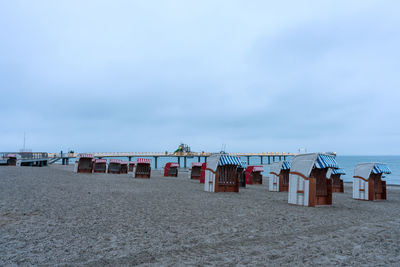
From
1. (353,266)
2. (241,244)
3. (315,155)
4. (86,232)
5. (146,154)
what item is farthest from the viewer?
(146,154)

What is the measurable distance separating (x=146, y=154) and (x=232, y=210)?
7377cm

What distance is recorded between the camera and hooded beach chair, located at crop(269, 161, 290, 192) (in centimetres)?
1655

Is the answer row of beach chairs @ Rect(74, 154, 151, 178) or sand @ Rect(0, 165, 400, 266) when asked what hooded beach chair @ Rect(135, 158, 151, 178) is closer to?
row of beach chairs @ Rect(74, 154, 151, 178)

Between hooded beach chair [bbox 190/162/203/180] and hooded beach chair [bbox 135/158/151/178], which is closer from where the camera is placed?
hooded beach chair [bbox 135/158/151/178]

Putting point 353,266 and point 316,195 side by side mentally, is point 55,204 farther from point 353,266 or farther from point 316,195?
point 316,195

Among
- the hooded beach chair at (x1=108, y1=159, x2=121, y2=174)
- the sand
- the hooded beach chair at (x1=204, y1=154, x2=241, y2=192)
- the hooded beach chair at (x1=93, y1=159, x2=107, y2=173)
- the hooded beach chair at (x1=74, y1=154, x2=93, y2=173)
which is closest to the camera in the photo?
the sand

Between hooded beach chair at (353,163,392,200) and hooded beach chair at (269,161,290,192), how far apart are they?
3933 millimetres

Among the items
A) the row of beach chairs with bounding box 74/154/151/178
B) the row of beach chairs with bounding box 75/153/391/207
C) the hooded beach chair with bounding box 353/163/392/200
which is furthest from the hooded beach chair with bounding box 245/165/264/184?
the hooded beach chair with bounding box 353/163/392/200

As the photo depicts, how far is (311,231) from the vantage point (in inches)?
240

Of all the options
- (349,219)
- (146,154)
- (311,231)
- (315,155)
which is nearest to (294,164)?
(315,155)

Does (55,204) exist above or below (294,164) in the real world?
below

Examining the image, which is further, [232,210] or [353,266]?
[232,210]

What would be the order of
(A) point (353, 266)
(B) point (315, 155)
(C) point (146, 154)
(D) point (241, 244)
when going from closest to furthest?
(A) point (353, 266)
(D) point (241, 244)
(B) point (315, 155)
(C) point (146, 154)

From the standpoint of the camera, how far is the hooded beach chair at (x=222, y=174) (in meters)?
13.8
